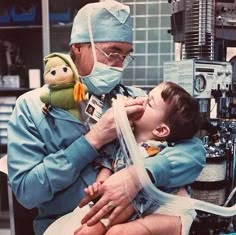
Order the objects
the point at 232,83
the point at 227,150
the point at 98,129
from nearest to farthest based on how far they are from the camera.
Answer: the point at 98,129 → the point at 227,150 → the point at 232,83

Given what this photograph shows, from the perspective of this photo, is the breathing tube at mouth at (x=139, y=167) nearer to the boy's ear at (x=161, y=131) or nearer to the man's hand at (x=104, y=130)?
the man's hand at (x=104, y=130)

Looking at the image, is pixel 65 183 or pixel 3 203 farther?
pixel 3 203

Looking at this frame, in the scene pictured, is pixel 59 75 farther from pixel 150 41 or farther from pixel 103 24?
pixel 150 41

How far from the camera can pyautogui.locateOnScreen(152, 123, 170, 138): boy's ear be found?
1.34 m

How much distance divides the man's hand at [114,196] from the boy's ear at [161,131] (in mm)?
217

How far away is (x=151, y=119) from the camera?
53.9 inches

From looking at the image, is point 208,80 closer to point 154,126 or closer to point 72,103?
point 154,126

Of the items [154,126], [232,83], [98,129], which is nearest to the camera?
[98,129]

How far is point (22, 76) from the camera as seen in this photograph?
3461mm

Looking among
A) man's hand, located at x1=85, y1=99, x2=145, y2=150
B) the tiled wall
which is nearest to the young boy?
man's hand, located at x1=85, y1=99, x2=145, y2=150

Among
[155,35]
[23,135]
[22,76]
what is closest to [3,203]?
[22,76]

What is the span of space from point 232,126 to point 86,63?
3.76 feet

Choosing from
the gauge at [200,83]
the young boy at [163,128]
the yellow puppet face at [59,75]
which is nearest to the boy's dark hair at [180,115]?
the young boy at [163,128]

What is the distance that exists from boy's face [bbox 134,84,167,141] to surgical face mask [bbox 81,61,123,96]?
162mm
